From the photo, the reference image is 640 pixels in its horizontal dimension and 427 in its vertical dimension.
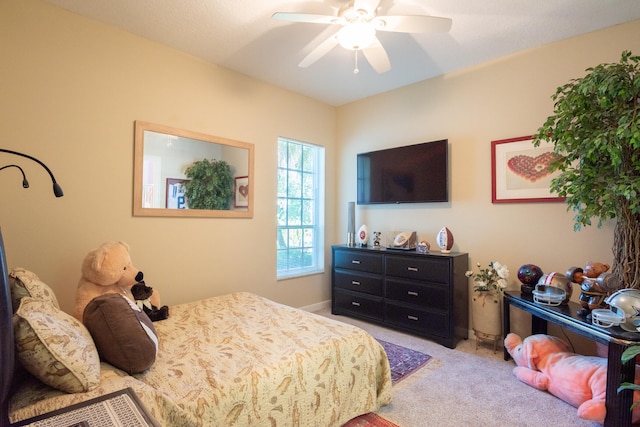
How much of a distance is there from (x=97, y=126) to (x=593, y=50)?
157 inches

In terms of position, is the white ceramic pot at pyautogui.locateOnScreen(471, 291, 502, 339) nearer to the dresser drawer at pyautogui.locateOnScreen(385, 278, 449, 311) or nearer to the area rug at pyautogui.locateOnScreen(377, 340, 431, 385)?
the dresser drawer at pyautogui.locateOnScreen(385, 278, 449, 311)

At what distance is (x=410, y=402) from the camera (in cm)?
204

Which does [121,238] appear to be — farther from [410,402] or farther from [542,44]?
[542,44]

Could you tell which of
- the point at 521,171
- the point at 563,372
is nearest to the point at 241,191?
the point at 521,171

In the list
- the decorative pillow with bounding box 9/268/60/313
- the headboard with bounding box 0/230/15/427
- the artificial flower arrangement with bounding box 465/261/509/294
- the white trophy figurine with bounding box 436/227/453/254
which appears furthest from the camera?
the white trophy figurine with bounding box 436/227/453/254

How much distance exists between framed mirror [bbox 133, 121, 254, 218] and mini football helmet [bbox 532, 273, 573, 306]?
2.70 metres

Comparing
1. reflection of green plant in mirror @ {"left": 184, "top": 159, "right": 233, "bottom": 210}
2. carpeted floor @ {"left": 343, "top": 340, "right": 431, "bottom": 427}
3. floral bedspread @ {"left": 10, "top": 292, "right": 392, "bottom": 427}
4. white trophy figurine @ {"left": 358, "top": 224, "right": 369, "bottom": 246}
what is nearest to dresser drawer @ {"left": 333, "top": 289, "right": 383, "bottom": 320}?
carpeted floor @ {"left": 343, "top": 340, "right": 431, "bottom": 427}

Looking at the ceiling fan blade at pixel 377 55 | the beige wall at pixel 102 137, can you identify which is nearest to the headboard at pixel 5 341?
the beige wall at pixel 102 137

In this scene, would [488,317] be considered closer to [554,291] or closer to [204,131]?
[554,291]

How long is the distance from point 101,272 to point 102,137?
1.09 meters

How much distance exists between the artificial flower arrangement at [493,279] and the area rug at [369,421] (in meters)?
1.55

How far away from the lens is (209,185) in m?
3.04

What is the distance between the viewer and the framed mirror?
2654mm

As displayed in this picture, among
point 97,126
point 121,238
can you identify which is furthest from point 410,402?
point 97,126
